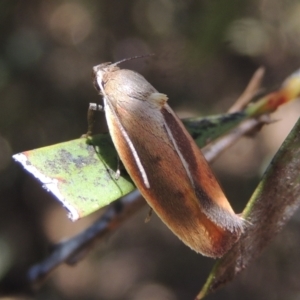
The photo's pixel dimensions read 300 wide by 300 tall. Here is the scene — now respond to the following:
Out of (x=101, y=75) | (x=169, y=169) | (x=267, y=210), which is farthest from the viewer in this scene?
(x=101, y=75)

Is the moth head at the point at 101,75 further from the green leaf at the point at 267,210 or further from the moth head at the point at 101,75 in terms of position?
the green leaf at the point at 267,210

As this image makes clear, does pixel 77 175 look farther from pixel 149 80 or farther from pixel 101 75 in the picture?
pixel 149 80

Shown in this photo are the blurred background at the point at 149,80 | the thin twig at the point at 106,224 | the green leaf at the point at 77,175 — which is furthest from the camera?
the blurred background at the point at 149,80

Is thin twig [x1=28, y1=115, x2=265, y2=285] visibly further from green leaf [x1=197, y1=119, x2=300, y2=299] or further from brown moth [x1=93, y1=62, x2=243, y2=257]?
green leaf [x1=197, y1=119, x2=300, y2=299]

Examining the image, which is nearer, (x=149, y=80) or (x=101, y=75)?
(x=101, y=75)

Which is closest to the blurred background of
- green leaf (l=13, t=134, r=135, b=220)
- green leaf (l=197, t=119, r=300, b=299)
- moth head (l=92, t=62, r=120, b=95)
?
moth head (l=92, t=62, r=120, b=95)

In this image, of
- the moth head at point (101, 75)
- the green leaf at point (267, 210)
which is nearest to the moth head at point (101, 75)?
the moth head at point (101, 75)

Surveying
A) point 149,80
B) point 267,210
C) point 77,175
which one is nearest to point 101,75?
point 77,175
